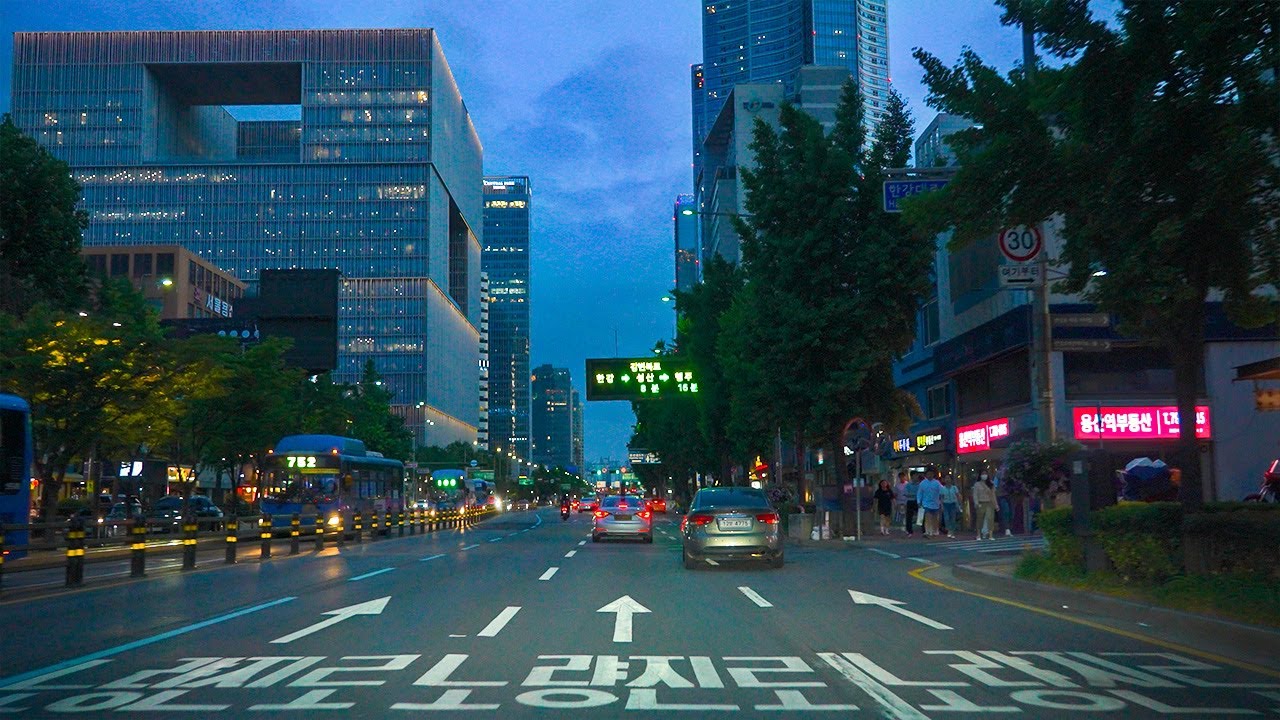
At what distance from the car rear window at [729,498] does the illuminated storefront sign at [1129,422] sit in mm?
17626

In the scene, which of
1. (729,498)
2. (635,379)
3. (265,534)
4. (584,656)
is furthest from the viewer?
(635,379)

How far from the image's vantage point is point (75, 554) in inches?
669

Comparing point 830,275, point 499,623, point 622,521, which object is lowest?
point 622,521

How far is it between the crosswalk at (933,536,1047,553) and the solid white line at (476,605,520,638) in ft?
45.0

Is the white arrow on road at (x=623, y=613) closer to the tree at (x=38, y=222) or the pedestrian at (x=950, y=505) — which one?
the pedestrian at (x=950, y=505)

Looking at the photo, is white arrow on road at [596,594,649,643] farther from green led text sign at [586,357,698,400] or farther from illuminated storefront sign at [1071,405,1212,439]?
green led text sign at [586,357,698,400]

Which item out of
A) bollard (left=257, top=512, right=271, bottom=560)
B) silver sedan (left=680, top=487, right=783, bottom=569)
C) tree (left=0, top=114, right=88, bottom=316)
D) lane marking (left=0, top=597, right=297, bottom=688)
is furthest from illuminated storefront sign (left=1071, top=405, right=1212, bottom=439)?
tree (left=0, top=114, right=88, bottom=316)

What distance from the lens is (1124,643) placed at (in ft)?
33.1

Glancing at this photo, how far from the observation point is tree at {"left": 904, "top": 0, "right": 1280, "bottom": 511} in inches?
425

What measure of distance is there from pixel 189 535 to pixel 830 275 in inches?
754

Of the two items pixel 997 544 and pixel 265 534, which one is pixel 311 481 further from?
pixel 997 544

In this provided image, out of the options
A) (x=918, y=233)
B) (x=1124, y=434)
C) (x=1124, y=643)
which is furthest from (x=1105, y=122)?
(x=1124, y=434)

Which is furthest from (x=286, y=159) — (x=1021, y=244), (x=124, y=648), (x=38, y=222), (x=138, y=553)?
(x=124, y=648)

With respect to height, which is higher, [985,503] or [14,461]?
[14,461]
